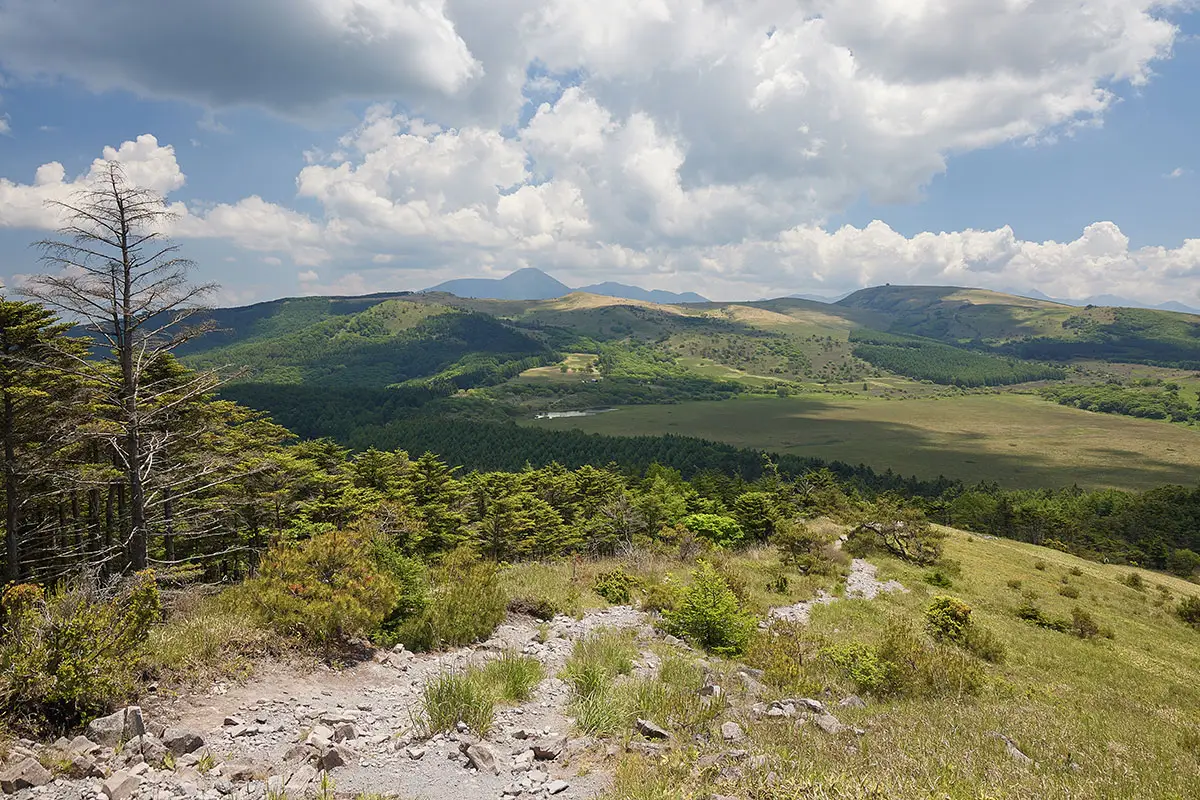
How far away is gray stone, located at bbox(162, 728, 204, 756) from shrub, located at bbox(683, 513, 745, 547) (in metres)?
33.8

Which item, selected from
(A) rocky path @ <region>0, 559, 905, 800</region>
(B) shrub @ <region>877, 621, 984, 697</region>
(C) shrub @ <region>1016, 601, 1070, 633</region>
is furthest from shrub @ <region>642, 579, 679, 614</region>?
(C) shrub @ <region>1016, 601, 1070, 633</region>

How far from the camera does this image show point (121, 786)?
587cm

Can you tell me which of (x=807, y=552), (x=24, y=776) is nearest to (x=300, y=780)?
(x=24, y=776)

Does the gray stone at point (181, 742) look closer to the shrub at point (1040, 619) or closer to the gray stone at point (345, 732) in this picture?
the gray stone at point (345, 732)

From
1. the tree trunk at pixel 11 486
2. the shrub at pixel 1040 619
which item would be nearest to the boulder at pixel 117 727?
the tree trunk at pixel 11 486

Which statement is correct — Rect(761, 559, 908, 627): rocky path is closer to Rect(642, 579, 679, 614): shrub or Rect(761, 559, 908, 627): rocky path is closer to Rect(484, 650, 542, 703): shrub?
Rect(642, 579, 679, 614): shrub

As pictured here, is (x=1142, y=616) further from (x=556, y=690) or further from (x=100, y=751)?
(x=100, y=751)

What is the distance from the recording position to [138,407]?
1438cm

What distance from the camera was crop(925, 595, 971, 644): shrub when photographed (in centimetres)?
1998

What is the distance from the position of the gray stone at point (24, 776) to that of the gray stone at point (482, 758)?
14.6 ft

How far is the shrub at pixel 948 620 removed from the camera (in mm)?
19984

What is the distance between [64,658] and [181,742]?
198 cm

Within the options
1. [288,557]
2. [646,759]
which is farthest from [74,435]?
[646,759]

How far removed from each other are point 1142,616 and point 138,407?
47720 mm
